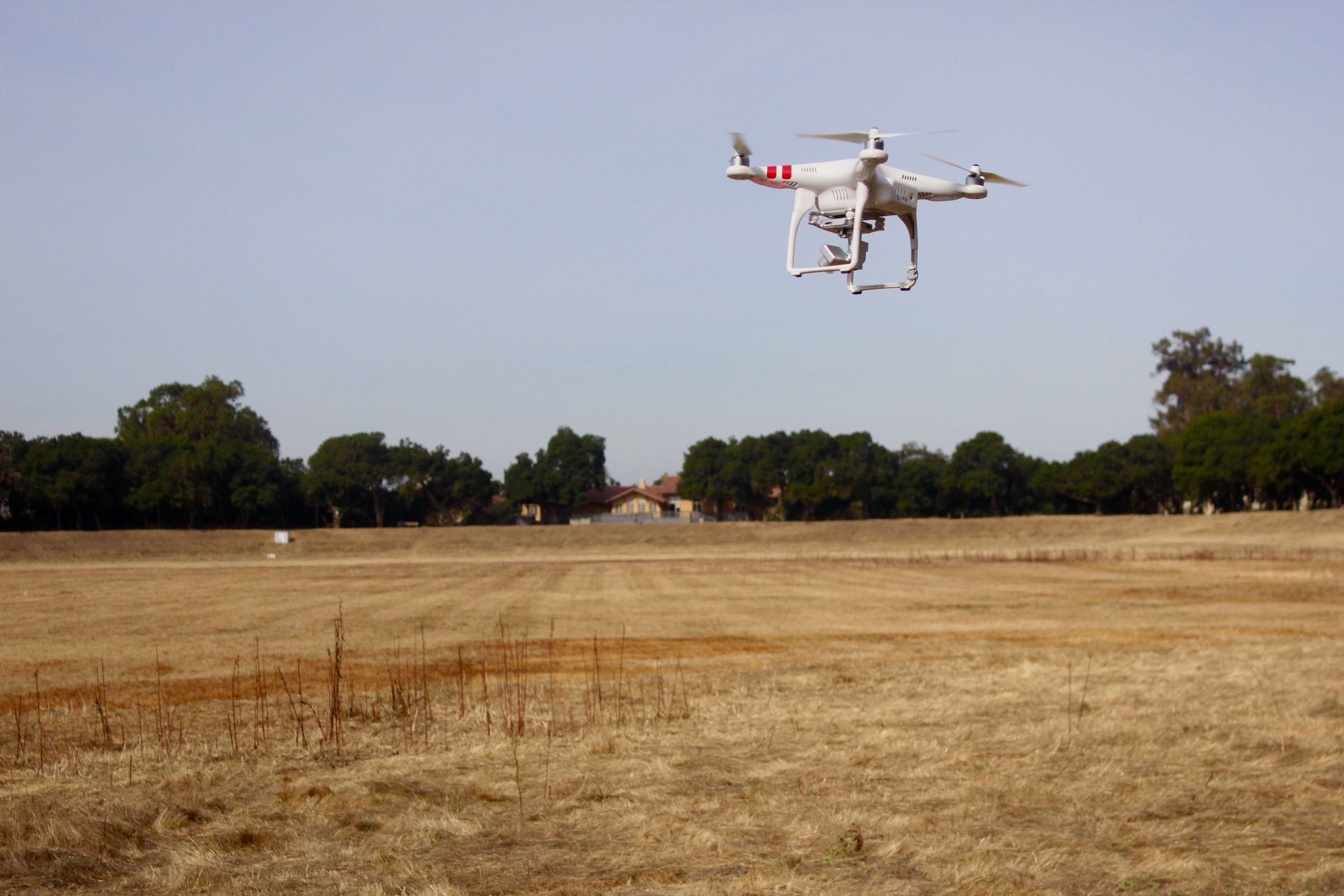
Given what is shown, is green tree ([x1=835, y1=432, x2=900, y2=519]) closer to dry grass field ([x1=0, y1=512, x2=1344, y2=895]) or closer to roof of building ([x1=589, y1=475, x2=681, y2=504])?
roof of building ([x1=589, y1=475, x2=681, y2=504])

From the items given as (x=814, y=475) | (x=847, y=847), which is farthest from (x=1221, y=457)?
(x=847, y=847)

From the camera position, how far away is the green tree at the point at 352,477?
114000mm

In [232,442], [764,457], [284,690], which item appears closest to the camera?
Answer: [284,690]

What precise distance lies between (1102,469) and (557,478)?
6166 centimetres

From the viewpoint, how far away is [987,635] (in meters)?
28.8

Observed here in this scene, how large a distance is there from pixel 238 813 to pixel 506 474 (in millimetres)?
120107

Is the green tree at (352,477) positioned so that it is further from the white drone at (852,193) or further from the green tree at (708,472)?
Result: the white drone at (852,193)

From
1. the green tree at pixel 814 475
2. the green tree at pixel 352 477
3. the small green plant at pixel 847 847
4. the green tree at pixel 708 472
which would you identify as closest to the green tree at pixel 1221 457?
the green tree at pixel 814 475

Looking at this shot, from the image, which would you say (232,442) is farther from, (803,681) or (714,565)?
(803,681)

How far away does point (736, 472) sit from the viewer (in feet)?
404

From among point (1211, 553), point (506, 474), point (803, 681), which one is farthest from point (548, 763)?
point (506, 474)

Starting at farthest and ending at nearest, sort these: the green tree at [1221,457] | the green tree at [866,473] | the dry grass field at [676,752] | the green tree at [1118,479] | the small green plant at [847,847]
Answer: the green tree at [866,473], the green tree at [1118,479], the green tree at [1221,457], the small green plant at [847,847], the dry grass field at [676,752]

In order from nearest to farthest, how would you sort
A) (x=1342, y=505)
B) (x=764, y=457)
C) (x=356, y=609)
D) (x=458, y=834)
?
1. (x=458, y=834)
2. (x=356, y=609)
3. (x=1342, y=505)
4. (x=764, y=457)

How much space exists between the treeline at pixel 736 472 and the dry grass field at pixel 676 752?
75.2 m
